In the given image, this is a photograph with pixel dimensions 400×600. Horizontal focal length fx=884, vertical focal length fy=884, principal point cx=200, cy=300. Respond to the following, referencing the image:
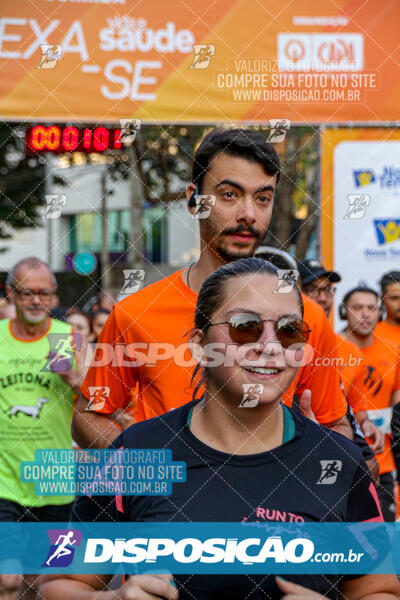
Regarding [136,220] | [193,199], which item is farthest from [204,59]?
[136,220]

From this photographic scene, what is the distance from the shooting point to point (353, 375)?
4.25 m

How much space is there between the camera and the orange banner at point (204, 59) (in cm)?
359

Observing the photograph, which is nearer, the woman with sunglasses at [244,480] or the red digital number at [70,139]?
the woman with sunglasses at [244,480]

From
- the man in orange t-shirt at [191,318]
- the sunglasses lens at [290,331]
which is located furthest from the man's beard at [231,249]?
the sunglasses lens at [290,331]

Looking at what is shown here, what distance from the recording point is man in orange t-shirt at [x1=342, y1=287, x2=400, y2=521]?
4359mm

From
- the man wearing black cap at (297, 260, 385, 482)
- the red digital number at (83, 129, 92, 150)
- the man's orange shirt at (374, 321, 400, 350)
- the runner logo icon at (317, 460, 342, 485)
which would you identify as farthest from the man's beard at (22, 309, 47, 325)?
the runner logo icon at (317, 460, 342, 485)

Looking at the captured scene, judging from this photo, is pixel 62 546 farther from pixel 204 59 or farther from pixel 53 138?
pixel 204 59

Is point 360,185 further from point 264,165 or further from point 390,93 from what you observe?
point 264,165

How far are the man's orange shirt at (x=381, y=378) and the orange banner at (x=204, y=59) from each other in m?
1.24

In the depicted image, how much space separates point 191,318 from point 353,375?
6.11ft

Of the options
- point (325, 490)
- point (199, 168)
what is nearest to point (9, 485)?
point (199, 168)

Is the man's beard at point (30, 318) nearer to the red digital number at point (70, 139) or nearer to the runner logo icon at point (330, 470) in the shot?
the red digital number at point (70, 139)

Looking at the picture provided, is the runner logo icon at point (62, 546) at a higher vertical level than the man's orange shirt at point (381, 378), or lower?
lower

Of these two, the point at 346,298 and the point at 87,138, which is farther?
the point at 346,298
